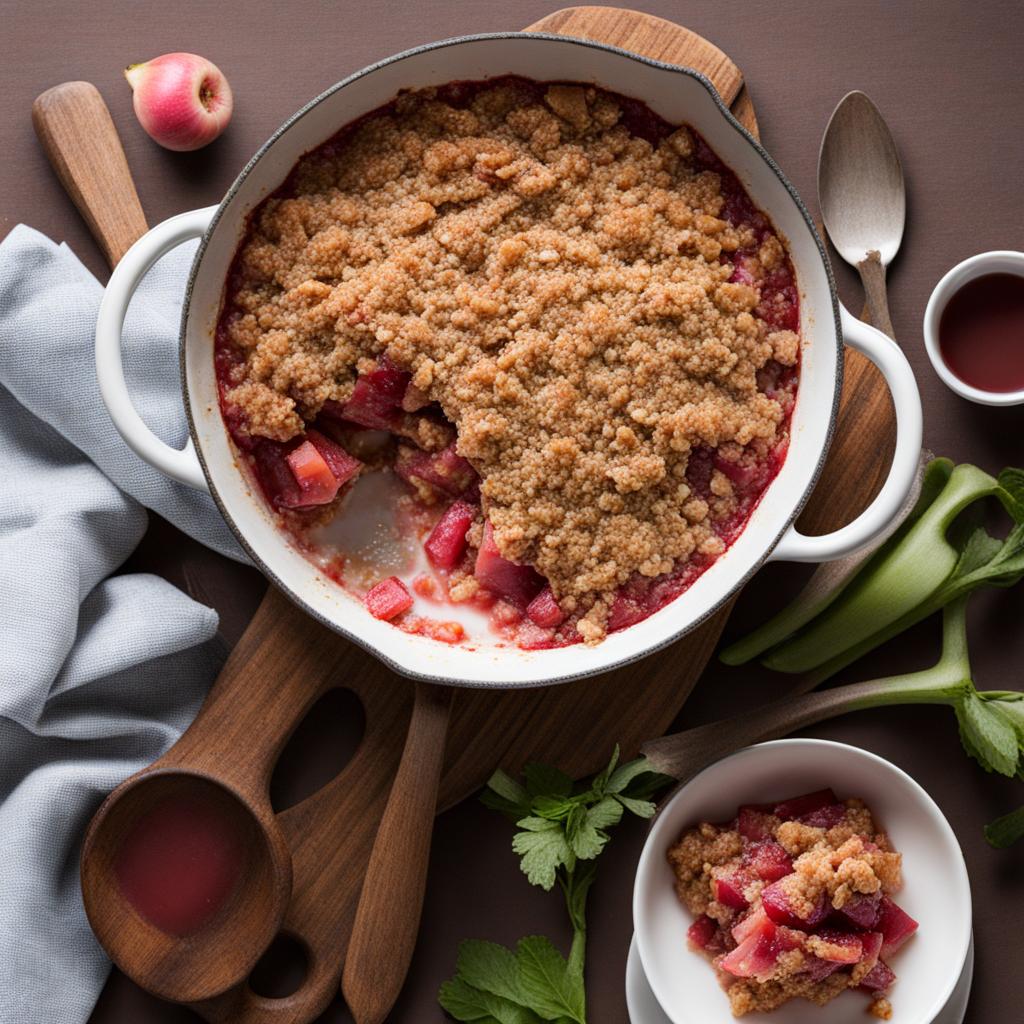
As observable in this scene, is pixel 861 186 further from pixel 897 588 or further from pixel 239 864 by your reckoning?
pixel 239 864

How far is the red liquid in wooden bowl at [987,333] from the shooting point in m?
2.49

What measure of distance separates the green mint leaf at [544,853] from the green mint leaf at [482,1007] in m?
0.33

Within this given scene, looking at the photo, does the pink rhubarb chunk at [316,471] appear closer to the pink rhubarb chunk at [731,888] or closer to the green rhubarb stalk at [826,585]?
the green rhubarb stalk at [826,585]

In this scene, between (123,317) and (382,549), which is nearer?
(123,317)

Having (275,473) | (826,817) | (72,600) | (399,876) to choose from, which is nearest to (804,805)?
(826,817)

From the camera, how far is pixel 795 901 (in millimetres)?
2271

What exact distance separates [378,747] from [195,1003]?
24.7 inches

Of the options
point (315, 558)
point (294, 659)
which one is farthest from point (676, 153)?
point (294, 659)

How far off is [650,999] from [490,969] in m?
0.34

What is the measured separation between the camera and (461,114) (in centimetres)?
231

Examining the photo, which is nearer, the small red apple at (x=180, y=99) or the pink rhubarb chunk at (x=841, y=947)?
the pink rhubarb chunk at (x=841, y=947)

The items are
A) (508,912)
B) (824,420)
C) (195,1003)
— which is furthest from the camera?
(508,912)

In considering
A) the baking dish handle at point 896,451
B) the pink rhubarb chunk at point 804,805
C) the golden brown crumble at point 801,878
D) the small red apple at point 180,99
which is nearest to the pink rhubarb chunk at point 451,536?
the baking dish handle at point 896,451

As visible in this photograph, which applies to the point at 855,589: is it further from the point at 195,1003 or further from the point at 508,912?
the point at 195,1003
